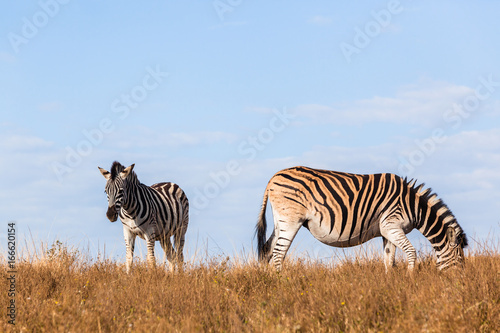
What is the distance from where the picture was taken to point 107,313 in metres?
7.37

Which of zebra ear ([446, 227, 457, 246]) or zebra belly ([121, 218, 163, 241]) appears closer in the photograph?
zebra ear ([446, 227, 457, 246])

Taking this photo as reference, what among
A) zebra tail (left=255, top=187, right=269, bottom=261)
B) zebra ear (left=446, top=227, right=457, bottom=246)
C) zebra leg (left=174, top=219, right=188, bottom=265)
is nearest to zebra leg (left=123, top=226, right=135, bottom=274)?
zebra leg (left=174, top=219, right=188, bottom=265)

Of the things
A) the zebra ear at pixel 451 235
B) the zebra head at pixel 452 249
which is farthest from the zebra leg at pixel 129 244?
the zebra ear at pixel 451 235

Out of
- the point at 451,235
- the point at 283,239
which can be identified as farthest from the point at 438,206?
the point at 283,239

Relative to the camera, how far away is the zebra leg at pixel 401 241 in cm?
1095

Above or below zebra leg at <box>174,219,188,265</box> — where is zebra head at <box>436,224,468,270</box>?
below

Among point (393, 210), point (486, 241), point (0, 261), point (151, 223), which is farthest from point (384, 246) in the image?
point (0, 261)

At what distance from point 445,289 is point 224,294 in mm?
3282

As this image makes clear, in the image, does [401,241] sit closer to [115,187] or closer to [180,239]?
[180,239]

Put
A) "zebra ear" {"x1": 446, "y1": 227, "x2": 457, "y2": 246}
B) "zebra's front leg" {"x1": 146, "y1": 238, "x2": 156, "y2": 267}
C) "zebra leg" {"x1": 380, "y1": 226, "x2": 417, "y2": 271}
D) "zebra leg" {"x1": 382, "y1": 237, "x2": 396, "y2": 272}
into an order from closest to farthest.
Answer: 1. "zebra leg" {"x1": 380, "y1": 226, "x2": 417, "y2": 271}
2. "zebra ear" {"x1": 446, "y1": 227, "x2": 457, "y2": 246}
3. "zebra leg" {"x1": 382, "y1": 237, "x2": 396, "y2": 272}
4. "zebra's front leg" {"x1": 146, "y1": 238, "x2": 156, "y2": 267}

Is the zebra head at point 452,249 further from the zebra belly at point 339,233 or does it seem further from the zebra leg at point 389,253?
the zebra belly at point 339,233

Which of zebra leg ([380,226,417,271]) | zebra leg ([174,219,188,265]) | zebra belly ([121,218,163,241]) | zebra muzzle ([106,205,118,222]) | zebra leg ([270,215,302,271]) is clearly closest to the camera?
zebra leg ([380,226,417,271])

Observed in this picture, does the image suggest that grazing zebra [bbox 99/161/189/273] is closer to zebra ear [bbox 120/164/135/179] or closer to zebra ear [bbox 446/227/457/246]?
zebra ear [bbox 120/164/135/179]

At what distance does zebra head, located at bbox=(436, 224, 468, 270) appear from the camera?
11000mm
